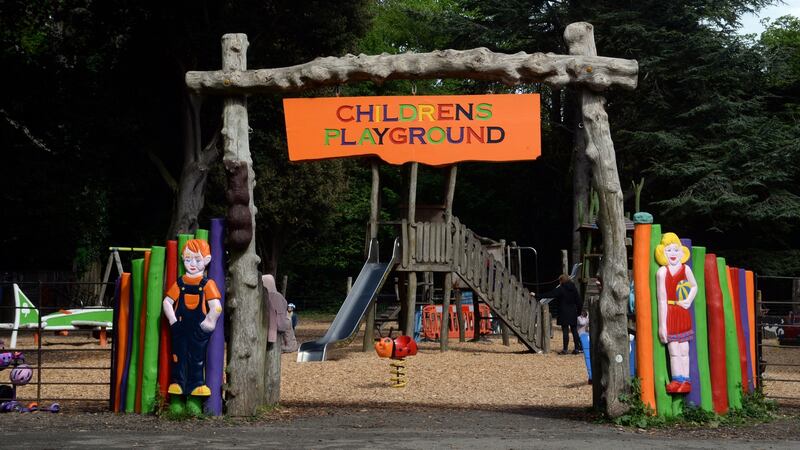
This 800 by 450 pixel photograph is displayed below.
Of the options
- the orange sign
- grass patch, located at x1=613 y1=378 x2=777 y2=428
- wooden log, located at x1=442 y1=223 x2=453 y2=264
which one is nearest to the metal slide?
wooden log, located at x1=442 y1=223 x2=453 y2=264

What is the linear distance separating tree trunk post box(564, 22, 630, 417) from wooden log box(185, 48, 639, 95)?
181 millimetres

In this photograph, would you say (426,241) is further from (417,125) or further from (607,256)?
(607,256)

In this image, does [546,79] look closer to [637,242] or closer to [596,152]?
[596,152]

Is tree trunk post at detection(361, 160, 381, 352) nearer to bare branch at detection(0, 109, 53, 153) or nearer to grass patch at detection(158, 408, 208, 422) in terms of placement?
grass patch at detection(158, 408, 208, 422)

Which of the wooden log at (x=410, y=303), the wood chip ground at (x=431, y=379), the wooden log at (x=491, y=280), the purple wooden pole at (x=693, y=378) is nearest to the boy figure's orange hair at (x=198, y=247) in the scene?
the wood chip ground at (x=431, y=379)

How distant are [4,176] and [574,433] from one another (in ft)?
A: 68.6

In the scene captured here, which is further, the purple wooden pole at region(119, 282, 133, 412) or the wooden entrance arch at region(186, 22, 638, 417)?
the purple wooden pole at region(119, 282, 133, 412)

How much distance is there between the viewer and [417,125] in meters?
16.5

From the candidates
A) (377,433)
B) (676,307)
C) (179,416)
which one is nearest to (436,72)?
(676,307)

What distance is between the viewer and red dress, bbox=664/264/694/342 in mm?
11117

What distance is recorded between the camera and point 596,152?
11.5 m

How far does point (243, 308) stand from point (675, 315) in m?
4.46

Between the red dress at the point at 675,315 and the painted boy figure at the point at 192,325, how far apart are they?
4602mm

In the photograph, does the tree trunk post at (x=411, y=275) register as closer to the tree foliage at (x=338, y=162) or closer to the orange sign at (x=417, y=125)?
the tree foliage at (x=338, y=162)
